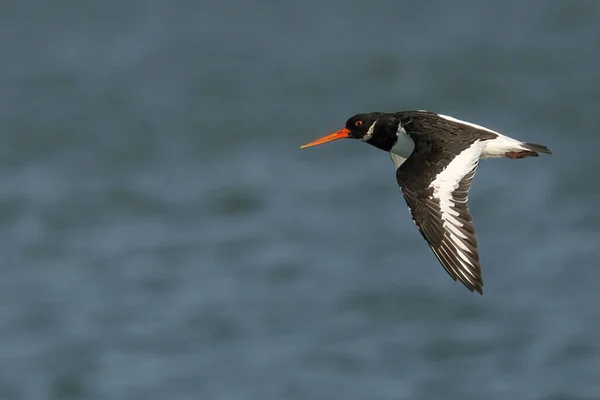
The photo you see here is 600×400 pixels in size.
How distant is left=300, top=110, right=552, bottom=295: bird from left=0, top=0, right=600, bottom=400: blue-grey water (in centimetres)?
763

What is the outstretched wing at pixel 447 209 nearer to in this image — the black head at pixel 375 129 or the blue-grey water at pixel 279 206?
the black head at pixel 375 129

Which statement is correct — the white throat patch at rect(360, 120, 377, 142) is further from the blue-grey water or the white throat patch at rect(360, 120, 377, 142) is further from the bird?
the blue-grey water

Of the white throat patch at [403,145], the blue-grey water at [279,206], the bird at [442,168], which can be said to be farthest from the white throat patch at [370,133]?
the blue-grey water at [279,206]

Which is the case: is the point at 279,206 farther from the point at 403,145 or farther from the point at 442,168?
the point at 442,168

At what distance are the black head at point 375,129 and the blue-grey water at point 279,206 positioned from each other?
7388 millimetres

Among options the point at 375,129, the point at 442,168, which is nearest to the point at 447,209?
the point at 442,168

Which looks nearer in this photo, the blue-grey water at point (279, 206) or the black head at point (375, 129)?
the black head at point (375, 129)

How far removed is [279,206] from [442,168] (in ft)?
39.9

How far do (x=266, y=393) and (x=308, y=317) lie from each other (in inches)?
78.8

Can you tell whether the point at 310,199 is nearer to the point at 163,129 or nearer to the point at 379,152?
the point at 379,152

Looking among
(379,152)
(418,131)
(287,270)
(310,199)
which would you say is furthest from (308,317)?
(418,131)

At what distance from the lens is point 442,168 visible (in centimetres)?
905

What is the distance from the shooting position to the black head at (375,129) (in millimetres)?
9906

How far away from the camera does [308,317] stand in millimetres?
18594
